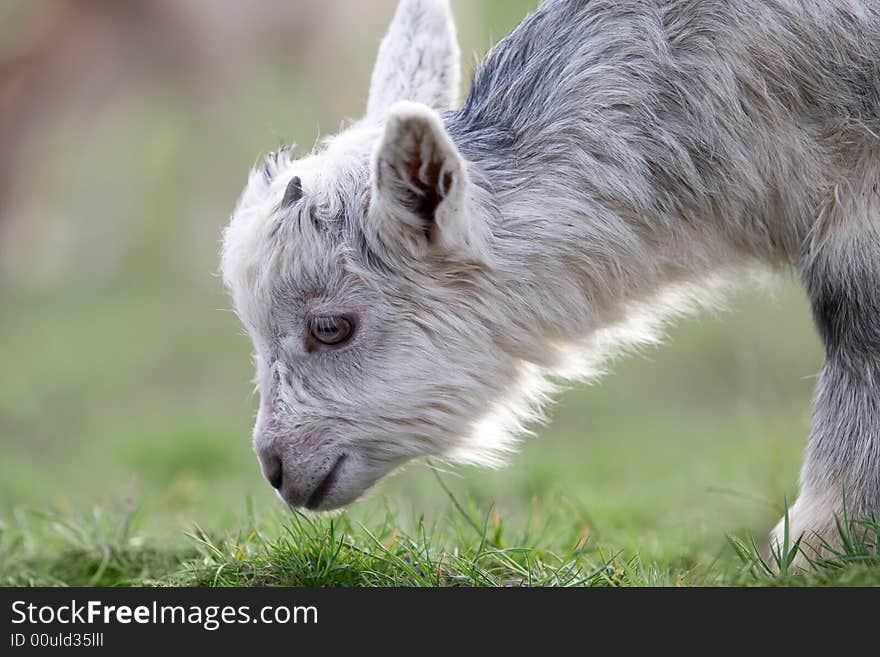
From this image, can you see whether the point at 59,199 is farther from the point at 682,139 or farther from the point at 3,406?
the point at 682,139

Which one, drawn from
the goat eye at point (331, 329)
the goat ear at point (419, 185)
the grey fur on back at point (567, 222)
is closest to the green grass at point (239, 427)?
the grey fur on back at point (567, 222)

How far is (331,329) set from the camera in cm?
450

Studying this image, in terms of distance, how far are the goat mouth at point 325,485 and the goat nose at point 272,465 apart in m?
0.13

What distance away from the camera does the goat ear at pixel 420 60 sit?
5398 millimetres

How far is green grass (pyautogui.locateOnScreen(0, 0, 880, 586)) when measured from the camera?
4.60 metres

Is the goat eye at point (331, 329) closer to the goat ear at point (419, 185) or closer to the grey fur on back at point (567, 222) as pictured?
the grey fur on back at point (567, 222)

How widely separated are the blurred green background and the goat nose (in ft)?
10.2

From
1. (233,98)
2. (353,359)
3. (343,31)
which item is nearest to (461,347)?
(353,359)

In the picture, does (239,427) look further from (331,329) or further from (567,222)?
(567,222)

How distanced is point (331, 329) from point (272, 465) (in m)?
0.54

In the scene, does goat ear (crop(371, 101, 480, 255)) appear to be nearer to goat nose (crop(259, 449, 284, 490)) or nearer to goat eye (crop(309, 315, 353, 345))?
goat eye (crop(309, 315, 353, 345))

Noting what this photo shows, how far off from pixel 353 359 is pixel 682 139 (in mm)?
1437

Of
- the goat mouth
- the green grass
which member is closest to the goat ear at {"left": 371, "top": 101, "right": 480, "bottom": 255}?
the goat mouth

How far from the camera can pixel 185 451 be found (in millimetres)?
9289
